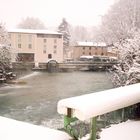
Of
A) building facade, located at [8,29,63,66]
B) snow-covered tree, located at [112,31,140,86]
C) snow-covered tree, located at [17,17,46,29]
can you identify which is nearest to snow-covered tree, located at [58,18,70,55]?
building facade, located at [8,29,63,66]

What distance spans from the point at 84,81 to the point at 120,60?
505mm

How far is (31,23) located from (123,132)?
1550mm

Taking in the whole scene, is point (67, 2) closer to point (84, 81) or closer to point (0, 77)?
point (84, 81)

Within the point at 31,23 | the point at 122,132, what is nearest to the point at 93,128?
the point at 122,132

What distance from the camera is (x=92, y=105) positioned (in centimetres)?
227

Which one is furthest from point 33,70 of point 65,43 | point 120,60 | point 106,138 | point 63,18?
point 106,138

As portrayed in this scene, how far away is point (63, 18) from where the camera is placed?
10.9 ft

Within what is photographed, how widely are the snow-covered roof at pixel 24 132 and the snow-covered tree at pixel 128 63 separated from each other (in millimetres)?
1084

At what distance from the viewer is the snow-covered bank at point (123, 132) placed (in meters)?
→ 2.56

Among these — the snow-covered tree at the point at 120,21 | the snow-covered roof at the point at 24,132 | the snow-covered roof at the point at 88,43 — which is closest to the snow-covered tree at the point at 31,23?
the snow-covered roof at the point at 88,43

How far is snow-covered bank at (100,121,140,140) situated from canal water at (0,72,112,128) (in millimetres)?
578

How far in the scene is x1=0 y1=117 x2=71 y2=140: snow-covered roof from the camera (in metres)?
2.55

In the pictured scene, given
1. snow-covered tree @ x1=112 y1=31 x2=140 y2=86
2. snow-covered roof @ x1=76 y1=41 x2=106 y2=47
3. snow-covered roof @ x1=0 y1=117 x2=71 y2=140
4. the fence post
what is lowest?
snow-covered roof @ x1=0 y1=117 x2=71 y2=140

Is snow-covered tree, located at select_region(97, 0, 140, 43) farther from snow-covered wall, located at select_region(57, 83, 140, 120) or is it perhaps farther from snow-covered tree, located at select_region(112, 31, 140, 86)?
snow-covered wall, located at select_region(57, 83, 140, 120)
